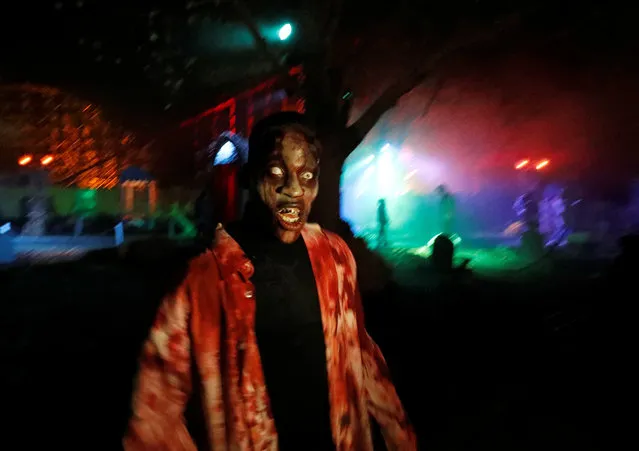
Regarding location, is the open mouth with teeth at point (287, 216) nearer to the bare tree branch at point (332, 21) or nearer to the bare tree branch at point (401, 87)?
the bare tree branch at point (401, 87)

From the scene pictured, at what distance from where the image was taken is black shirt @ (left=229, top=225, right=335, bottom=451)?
58.5 inches

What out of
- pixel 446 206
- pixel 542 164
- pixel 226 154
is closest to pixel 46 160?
pixel 446 206

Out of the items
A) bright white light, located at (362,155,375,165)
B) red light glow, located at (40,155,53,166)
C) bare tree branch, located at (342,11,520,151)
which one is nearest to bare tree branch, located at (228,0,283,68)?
bare tree branch, located at (342,11,520,151)

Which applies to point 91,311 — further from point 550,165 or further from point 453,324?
point 550,165

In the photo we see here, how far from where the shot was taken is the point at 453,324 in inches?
260

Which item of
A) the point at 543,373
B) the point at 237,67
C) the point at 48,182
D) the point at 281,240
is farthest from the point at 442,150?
the point at 48,182

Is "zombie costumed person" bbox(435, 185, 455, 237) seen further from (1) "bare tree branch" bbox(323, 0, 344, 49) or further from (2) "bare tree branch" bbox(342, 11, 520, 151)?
(1) "bare tree branch" bbox(323, 0, 344, 49)

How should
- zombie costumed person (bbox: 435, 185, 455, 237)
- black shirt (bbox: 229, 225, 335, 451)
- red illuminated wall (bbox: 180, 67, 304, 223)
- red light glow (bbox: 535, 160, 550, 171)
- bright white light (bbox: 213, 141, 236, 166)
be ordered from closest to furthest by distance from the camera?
1. black shirt (bbox: 229, 225, 335, 451)
2. red illuminated wall (bbox: 180, 67, 304, 223)
3. bright white light (bbox: 213, 141, 236, 166)
4. zombie costumed person (bbox: 435, 185, 455, 237)
5. red light glow (bbox: 535, 160, 550, 171)

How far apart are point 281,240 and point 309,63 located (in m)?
4.44

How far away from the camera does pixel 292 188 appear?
5.11ft

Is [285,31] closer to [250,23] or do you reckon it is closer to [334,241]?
[250,23]

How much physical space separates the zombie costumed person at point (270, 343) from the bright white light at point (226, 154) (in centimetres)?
119

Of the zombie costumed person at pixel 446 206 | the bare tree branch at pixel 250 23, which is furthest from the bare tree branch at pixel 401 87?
the zombie costumed person at pixel 446 206

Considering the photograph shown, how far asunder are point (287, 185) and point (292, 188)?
0.9 inches
